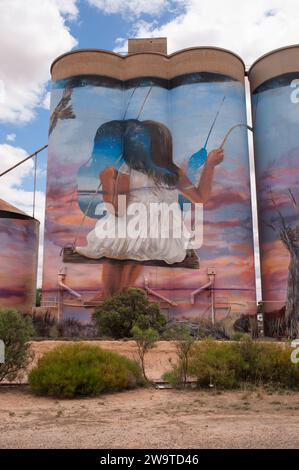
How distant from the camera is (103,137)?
148 ft

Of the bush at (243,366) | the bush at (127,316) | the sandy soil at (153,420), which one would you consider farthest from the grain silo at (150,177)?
the sandy soil at (153,420)

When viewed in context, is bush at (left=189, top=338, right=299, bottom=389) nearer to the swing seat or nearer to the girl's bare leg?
the swing seat

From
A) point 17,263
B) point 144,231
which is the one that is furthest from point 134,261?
point 17,263

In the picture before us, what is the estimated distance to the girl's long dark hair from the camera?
144ft

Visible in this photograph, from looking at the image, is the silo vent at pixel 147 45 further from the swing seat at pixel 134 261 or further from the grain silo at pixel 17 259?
the swing seat at pixel 134 261

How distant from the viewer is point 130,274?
41.9m

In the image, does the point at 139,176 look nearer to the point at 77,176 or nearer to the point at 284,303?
the point at 77,176

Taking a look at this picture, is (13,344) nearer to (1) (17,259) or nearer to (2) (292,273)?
(2) (292,273)

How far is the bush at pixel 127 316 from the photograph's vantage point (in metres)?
29.0

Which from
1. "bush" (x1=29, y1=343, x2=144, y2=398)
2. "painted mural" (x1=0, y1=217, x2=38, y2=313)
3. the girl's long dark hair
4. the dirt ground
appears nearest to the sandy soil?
the dirt ground

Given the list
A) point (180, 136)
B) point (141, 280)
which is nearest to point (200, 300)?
point (141, 280)

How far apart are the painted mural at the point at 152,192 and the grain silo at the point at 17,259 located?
5.21 m

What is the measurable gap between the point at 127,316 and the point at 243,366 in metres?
14.9

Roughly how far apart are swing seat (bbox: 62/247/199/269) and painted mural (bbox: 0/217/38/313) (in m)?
7.32
